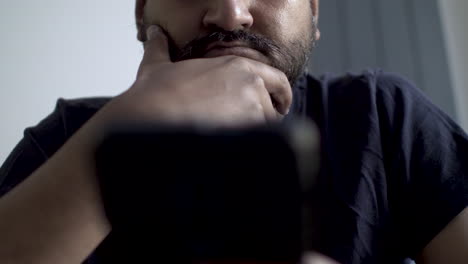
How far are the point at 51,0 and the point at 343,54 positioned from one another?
89 cm

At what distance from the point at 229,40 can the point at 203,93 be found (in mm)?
165

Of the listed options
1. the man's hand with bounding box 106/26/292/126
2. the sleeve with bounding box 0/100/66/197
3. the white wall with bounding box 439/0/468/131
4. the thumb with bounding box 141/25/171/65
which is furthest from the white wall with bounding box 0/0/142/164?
the white wall with bounding box 439/0/468/131

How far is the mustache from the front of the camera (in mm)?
525

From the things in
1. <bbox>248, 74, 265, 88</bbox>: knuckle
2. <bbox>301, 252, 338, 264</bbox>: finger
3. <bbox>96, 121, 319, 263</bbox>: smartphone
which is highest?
<bbox>248, 74, 265, 88</bbox>: knuckle

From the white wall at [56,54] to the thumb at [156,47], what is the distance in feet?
1.42

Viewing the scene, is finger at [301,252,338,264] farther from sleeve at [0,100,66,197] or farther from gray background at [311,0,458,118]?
gray background at [311,0,458,118]

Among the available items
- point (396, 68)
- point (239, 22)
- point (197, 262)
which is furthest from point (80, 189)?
point (396, 68)

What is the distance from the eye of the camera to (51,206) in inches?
13.5

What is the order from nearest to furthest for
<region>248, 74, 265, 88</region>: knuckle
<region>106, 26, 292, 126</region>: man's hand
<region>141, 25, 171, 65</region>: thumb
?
<region>106, 26, 292, 126</region>: man's hand, <region>248, 74, 265, 88</region>: knuckle, <region>141, 25, 171, 65</region>: thumb

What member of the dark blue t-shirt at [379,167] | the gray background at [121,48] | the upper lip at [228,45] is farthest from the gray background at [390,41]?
the upper lip at [228,45]

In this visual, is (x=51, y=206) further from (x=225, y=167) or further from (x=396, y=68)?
(x=396, y=68)

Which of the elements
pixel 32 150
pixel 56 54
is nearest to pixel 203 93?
pixel 32 150

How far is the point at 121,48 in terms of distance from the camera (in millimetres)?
1068

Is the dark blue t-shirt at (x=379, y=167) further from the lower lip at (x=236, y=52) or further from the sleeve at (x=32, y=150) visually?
the lower lip at (x=236, y=52)
